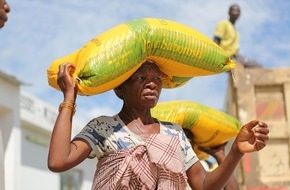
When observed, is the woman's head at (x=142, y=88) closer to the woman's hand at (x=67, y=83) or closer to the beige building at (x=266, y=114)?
the woman's hand at (x=67, y=83)

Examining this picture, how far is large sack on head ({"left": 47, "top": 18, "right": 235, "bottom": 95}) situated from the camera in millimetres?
2342

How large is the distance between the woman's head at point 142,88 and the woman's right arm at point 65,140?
0.83ft

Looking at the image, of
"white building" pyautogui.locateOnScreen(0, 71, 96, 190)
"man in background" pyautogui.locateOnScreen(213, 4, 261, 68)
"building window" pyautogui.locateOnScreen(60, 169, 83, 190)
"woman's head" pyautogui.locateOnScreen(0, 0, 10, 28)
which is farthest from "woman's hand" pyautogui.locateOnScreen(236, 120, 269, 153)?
"building window" pyautogui.locateOnScreen(60, 169, 83, 190)

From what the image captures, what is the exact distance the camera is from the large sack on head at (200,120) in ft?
11.3

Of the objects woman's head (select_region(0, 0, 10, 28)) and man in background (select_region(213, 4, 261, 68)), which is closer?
woman's head (select_region(0, 0, 10, 28))

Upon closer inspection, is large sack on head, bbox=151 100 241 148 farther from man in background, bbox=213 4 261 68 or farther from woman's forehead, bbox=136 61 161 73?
man in background, bbox=213 4 261 68

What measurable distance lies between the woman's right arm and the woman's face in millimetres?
254

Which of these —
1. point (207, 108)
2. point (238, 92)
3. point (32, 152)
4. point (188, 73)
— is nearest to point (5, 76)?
point (32, 152)

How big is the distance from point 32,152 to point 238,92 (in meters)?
6.50

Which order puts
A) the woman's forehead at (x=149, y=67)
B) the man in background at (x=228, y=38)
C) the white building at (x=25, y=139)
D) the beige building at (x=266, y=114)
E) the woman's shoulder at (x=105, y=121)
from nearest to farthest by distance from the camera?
1. the woman's shoulder at (x=105, y=121)
2. the woman's forehead at (x=149, y=67)
3. the beige building at (x=266, y=114)
4. the man in background at (x=228, y=38)
5. the white building at (x=25, y=139)

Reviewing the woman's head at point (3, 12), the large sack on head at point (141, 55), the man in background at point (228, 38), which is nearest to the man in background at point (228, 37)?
the man in background at point (228, 38)

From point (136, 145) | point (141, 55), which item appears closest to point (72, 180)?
point (141, 55)

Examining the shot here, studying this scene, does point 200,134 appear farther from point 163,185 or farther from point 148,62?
point 163,185

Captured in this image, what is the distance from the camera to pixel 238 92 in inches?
207
